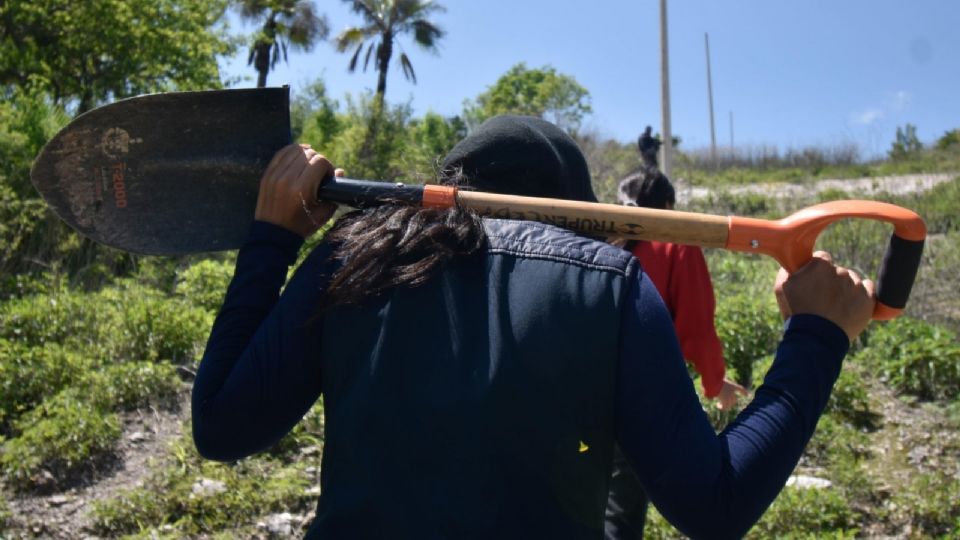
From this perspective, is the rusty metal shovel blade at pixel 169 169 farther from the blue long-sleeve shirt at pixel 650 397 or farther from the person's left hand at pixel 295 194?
the blue long-sleeve shirt at pixel 650 397

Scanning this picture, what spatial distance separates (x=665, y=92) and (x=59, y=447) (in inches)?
362

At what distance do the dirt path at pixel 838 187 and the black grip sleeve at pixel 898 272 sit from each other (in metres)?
13.2

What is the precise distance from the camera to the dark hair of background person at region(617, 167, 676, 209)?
3.58 meters

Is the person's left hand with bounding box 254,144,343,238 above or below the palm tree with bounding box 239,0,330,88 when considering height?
below

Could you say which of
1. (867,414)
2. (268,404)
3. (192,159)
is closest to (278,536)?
(192,159)

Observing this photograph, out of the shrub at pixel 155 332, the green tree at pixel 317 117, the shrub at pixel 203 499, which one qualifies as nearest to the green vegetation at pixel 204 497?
the shrub at pixel 203 499

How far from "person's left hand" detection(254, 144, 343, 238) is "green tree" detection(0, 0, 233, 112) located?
11874mm

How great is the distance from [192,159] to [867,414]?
191 inches

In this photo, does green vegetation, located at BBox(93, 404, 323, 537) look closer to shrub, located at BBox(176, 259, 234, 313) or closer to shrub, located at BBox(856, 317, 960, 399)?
shrub, located at BBox(176, 259, 234, 313)

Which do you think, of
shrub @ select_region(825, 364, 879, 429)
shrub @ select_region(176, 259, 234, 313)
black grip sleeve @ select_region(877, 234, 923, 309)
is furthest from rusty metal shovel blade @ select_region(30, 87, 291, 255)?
shrub @ select_region(176, 259, 234, 313)

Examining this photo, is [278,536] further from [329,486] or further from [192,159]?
[329,486]

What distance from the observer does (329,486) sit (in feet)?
4.53

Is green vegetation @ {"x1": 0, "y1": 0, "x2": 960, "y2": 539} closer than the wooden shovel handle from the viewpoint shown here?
No

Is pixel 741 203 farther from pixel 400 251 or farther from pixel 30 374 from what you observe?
pixel 400 251
